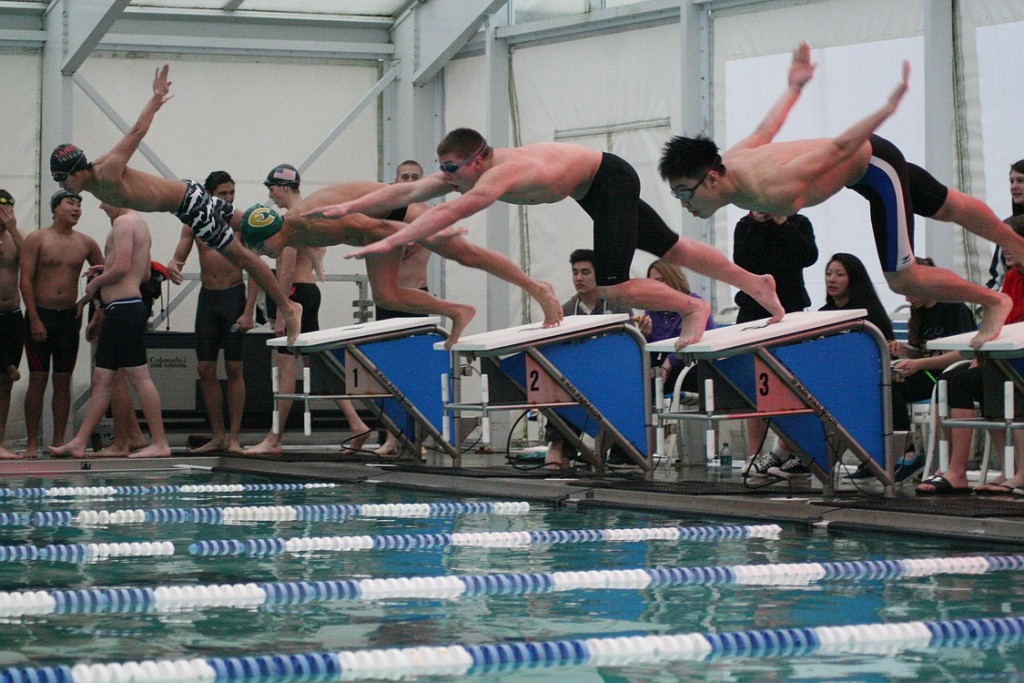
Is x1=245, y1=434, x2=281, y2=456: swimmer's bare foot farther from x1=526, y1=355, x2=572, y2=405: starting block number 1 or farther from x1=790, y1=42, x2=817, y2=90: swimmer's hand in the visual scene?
x1=790, y1=42, x2=817, y2=90: swimmer's hand

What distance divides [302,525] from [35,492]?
2.22 meters

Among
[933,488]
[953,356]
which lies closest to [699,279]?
[953,356]

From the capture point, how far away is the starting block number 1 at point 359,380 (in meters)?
9.73

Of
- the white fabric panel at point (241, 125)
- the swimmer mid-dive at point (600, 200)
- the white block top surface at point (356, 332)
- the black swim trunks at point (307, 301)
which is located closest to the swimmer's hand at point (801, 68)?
the swimmer mid-dive at point (600, 200)

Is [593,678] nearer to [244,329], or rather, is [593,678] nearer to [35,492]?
[35,492]

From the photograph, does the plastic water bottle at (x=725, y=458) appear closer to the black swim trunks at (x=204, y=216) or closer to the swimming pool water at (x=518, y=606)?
the black swim trunks at (x=204, y=216)

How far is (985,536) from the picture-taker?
572 cm

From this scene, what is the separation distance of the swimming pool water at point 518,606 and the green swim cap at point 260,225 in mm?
2300

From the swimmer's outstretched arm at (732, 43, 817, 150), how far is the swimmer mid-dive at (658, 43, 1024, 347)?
305mm

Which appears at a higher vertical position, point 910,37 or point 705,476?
point 910,37

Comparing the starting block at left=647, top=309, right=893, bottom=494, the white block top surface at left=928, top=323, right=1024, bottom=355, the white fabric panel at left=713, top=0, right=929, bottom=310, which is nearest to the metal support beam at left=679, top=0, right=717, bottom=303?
the white fabric panel at left=713, top=0, right=929, bottom=310

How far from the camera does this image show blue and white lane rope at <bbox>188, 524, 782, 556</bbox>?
5.75 meters

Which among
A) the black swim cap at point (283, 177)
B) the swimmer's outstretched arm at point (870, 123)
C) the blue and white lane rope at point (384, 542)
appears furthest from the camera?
the black swim cap at point (283, 177)

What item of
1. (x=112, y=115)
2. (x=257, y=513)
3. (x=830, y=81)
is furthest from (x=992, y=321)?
(x=112, y=115)
